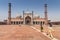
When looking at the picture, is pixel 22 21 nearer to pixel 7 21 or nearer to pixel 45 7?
pixel 7 21

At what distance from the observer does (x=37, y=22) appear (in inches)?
2783

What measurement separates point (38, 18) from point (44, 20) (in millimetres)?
3423

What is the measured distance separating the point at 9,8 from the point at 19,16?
892 centimetres

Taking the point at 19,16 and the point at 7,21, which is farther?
the point at 19,16

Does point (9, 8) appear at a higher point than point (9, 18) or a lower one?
higher

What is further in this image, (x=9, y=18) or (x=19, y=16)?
(x=19, y=16)

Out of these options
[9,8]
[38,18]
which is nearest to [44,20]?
[38,18]

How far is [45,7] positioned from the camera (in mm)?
66500

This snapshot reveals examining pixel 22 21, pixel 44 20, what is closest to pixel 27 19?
pixel 22 21

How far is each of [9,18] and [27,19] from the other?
9088 millimetres

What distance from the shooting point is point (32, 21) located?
228 ft

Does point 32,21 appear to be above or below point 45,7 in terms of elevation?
below

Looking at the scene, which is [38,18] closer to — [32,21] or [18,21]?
[32,21]

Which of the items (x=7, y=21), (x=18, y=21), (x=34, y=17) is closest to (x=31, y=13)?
(x=34, y=17)
